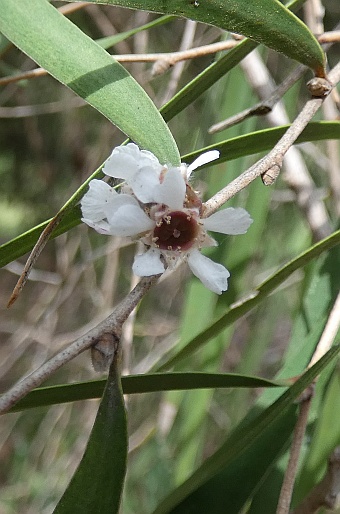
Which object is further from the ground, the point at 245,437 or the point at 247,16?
the point at 247,16

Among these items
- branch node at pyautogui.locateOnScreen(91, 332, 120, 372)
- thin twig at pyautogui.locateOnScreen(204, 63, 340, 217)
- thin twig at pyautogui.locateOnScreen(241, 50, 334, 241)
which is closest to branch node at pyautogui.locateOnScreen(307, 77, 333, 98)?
thin twig at pyautogui.locateOnScreen(204, 63, 340, 217)

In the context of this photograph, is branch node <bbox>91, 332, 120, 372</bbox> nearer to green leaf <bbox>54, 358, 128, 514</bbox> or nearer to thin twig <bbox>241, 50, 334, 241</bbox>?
green leaf <bbox>54, 358, 128, 514</bbox>

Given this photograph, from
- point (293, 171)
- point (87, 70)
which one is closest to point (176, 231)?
point (87, 70)

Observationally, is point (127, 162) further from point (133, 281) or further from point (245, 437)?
point (133, 281)

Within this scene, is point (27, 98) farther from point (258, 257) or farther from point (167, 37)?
point (258, 257)

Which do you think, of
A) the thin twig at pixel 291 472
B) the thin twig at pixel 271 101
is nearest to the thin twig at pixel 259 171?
the thin twig at pixel 271 101

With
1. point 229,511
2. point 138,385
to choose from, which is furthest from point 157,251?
point 229,511

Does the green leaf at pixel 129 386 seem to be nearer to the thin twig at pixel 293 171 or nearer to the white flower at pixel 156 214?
the white flower at pixel 156 214

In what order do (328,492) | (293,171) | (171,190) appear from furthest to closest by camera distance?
(293,171) → (328,492) → (171,190)
